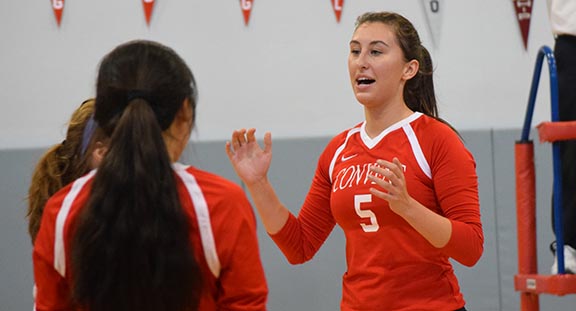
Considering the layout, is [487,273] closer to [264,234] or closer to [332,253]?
[332,253]

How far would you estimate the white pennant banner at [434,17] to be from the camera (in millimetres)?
5230

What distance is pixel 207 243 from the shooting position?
173 centimetres

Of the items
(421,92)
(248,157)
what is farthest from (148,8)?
(248,157)

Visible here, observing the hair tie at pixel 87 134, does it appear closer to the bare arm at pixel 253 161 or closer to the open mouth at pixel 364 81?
the bare arm at pixel 253 161

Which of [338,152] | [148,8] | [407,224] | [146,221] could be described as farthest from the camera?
[148,8]

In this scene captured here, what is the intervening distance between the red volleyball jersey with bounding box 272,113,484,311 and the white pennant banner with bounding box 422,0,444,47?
2.71 meters

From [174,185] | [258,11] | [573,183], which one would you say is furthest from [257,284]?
[258,11]

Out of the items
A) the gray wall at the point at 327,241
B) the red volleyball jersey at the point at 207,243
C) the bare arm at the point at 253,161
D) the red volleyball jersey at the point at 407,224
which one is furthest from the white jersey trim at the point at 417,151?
the gray wall at the point at 327,241

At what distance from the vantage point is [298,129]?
5227 mm

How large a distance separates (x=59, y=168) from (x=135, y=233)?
118 centimetres

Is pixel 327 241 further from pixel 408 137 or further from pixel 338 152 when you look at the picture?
pixel 408 137

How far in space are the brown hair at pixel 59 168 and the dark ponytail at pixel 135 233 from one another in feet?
3.30

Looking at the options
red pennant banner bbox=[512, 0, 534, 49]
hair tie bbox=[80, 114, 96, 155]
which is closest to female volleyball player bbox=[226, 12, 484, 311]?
hair tie bbox=[80, 114, 96, 155]

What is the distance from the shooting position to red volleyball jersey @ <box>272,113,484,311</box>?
2436mm
